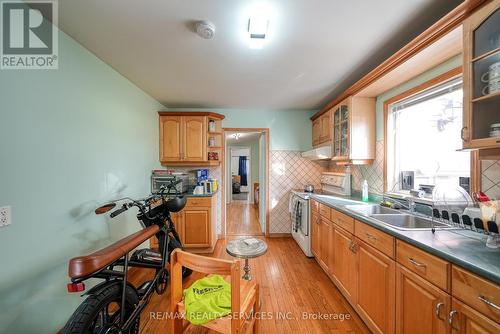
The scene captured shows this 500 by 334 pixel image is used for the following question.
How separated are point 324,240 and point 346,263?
1.69ft

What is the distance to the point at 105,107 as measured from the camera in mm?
2047

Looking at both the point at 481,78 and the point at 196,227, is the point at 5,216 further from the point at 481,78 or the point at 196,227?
the point at 481,78

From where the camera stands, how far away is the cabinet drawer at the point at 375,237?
1337mm

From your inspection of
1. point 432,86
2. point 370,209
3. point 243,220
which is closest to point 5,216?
point 370,209

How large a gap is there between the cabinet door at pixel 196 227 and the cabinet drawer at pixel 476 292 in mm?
2676

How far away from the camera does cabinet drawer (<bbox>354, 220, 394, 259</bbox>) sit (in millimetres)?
1337

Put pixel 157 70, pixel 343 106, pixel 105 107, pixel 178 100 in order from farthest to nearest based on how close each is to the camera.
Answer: pixel 178 100, pixel 343 106, pixel 157 70, pixel 105 107

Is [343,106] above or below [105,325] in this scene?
above

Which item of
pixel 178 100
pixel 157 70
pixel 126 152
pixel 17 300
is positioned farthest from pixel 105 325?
pixel 178 100

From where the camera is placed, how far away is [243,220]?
16.1ft

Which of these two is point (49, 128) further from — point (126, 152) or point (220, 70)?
point (220, 70)

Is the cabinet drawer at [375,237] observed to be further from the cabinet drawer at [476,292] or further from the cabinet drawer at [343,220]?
the cabinet drawer at [476,292]

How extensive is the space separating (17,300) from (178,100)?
2.87m

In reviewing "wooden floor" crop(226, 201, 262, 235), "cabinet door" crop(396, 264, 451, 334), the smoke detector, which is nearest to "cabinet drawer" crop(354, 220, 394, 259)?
"cabinet door" crop(396, 264, 451, 334)
